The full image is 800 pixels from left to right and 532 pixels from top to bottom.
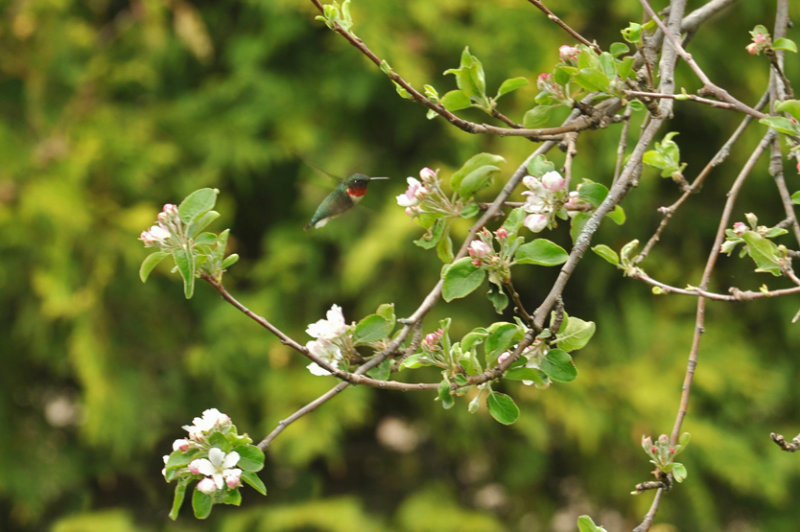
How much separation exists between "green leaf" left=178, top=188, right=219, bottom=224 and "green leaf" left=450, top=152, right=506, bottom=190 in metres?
0.29

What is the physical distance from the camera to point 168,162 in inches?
120

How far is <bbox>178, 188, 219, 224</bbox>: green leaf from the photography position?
93cm

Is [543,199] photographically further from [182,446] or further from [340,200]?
[340,200]

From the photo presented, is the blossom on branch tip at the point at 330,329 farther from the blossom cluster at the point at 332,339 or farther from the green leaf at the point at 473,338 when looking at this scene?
the green leaf at the point at 473,338

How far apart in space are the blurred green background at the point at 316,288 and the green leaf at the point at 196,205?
1.88 metres

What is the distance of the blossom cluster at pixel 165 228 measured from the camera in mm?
917

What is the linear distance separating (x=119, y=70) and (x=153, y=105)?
0.59ft

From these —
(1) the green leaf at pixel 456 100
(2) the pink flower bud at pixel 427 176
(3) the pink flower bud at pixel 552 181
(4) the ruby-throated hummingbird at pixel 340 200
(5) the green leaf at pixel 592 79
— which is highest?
(5) the green leaf at pixel 592 79

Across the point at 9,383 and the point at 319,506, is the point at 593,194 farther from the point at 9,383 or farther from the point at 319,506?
the point at 9,383

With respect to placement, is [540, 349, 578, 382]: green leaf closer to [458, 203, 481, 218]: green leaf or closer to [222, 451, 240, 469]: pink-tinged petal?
[458, 203, 481, 218]: green leaf

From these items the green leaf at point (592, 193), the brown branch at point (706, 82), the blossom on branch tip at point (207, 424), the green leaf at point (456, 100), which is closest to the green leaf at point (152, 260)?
the blossom on branch tip at point (207, 424)

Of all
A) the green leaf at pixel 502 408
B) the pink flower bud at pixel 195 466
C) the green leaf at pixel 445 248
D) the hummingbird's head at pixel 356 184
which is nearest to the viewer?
the pink flower bud at pixel 195 466

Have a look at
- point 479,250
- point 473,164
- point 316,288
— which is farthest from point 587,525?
point 316,288

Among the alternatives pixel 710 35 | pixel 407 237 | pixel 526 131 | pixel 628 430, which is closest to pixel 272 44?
pixel 407 237
